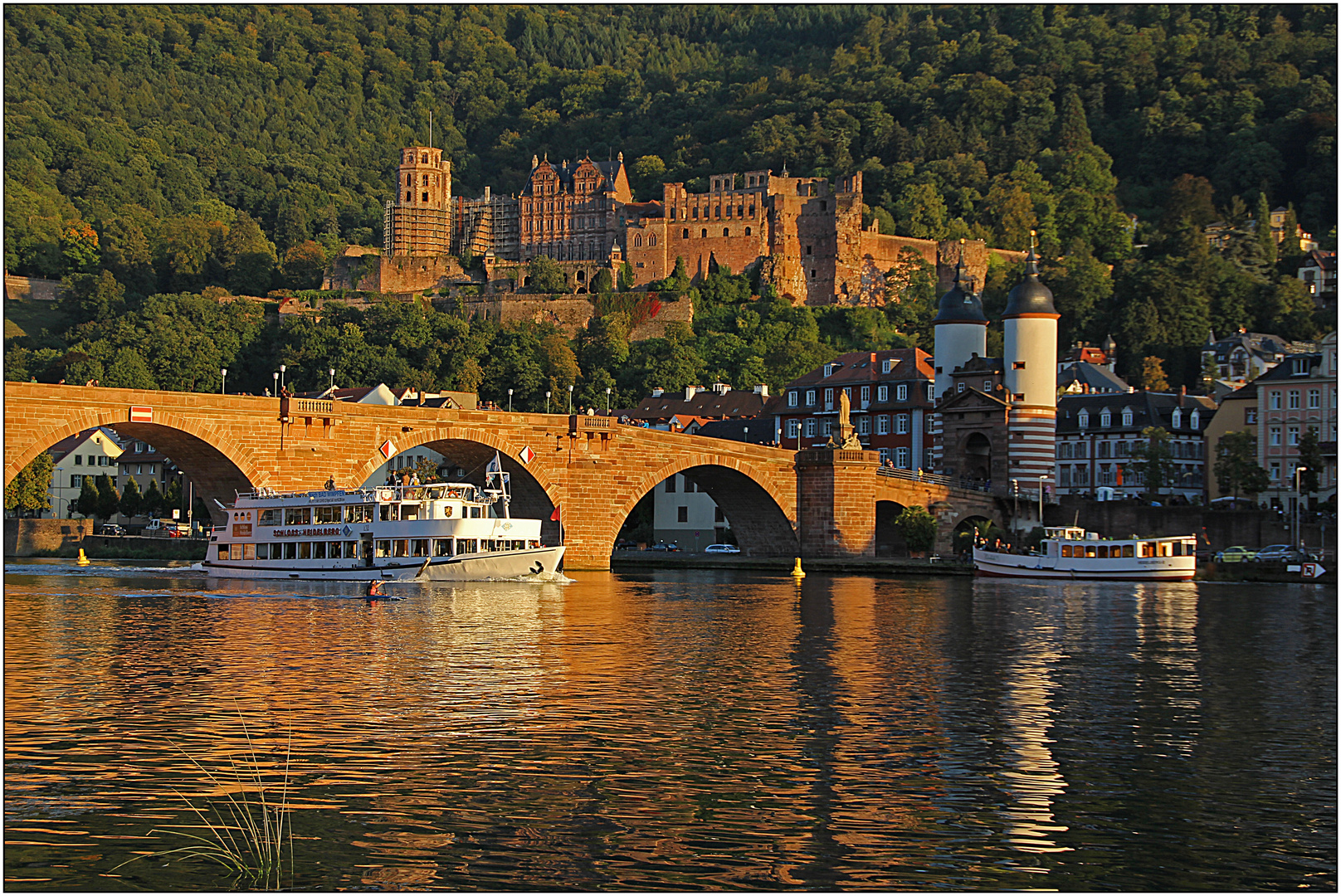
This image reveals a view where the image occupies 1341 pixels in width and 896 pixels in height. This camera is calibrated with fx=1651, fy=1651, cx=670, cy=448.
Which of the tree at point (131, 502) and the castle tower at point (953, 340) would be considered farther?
the tree at point (131, 502)

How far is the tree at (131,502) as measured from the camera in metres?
99.8

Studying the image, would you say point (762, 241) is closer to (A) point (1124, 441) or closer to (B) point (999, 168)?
(B) point (999, 168)

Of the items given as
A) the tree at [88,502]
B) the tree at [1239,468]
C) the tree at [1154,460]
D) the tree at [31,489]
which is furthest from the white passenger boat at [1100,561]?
the tree at [88,502]

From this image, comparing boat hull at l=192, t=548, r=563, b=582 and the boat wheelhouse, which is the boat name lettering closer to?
the boat wheelhouse

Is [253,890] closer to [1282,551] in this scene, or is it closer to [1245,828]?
[1245,828]

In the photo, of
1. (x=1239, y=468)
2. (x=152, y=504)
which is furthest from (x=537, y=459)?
(x=152, y=504)

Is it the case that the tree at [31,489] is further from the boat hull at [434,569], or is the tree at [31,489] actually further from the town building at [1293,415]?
the town building at [1293,415]

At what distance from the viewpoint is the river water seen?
1567 centimetres

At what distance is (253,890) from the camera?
1463 centimetres

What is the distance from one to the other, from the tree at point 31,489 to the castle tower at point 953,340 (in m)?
48.0

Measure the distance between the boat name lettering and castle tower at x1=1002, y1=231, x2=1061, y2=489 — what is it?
1485 inches

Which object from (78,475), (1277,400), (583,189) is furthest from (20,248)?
(1277,400)

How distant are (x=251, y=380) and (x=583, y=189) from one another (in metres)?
44.3

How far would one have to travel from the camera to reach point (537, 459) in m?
65.3
